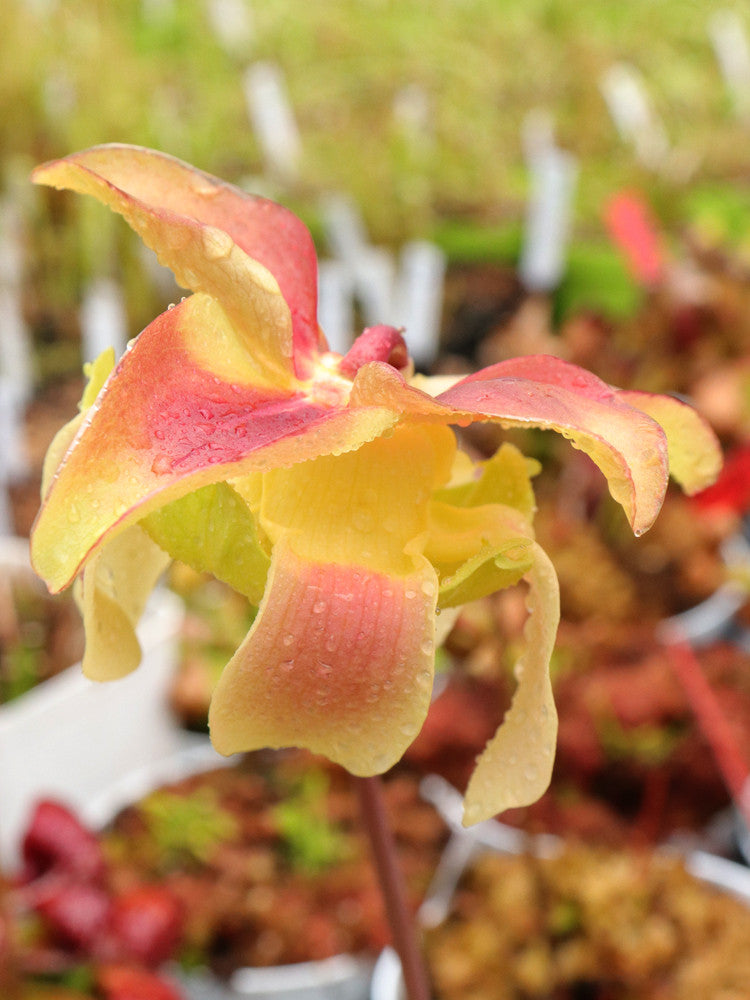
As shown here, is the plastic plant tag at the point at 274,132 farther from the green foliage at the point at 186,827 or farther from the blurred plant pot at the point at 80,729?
the green foliage at the point at 186,827

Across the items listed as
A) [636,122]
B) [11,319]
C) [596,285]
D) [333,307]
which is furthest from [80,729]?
[636,122]

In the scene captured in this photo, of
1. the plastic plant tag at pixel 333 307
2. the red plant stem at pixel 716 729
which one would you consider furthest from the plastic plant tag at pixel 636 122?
the red plant stem at pixel 716 729

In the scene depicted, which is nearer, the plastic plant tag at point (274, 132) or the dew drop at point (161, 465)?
the dew drop at point (161, 465)

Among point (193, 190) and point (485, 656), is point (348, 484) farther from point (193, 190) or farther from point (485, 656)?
point (485, 656)

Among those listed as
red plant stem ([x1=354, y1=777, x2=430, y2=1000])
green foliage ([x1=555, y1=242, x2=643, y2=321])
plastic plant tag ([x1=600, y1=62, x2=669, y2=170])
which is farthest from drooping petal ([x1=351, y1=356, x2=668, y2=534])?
plastic plant tag ([x1=600, y1=62, x2=669, y2=170])

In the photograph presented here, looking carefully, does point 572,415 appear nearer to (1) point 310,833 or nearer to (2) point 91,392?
(2) point 91,392
